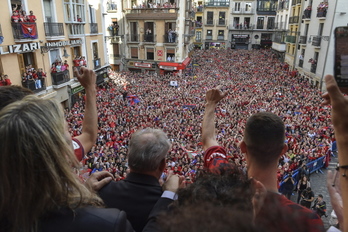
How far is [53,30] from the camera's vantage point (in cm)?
1617

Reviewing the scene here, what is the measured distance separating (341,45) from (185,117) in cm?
1371

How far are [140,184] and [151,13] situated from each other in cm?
3033

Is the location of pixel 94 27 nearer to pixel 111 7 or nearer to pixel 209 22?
pixel 111 7

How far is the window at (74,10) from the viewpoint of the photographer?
1787cm

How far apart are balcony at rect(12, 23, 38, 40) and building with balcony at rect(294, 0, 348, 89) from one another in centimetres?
A: 2176

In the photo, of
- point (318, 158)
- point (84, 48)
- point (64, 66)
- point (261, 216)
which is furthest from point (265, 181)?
point (84, 48)

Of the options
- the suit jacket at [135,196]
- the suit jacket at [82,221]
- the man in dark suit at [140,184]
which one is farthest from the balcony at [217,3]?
the suit jacket at [82,221]

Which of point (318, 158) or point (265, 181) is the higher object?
point (265, 181)

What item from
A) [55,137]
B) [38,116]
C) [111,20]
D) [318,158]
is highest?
[111,20]

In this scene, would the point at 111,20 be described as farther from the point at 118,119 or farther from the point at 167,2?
the point at 118,119

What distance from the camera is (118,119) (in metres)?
15.1

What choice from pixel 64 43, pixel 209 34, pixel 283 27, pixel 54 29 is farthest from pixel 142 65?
pixel 209 34

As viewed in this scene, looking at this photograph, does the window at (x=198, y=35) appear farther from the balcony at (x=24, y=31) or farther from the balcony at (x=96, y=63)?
the balcony at (x=24, y=31)

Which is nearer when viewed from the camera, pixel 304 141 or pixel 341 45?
pixel 341 45
